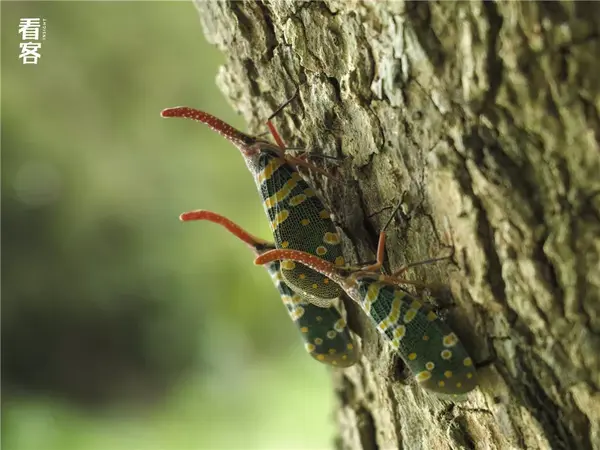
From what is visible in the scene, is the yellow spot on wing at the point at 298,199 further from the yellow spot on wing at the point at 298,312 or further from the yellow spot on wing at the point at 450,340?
the yellow spot on wing at the point at 450,340

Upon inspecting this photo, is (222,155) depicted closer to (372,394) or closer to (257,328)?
(257,328)

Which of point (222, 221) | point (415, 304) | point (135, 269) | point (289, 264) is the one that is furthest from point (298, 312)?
point (135, 269)

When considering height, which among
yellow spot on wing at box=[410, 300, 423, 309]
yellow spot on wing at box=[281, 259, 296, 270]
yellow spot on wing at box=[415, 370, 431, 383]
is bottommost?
yellow spot on wing at box=[415, 370, 431, 383]

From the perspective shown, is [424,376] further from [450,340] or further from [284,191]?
[284,191]

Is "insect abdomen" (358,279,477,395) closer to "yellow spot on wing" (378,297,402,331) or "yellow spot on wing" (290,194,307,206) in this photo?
"yellow spot on wing" (378,297,402,331)

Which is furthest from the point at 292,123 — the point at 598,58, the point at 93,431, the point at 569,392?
the point at 93,431

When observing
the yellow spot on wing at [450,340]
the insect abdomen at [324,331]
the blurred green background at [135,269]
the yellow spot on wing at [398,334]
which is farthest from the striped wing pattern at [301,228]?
the blurred green background at [135,269]

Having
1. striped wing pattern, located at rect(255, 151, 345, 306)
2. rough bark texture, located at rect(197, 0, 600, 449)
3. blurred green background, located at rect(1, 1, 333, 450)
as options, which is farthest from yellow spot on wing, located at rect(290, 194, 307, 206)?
blurred green background, located at rect(1, 1, 333, 450)

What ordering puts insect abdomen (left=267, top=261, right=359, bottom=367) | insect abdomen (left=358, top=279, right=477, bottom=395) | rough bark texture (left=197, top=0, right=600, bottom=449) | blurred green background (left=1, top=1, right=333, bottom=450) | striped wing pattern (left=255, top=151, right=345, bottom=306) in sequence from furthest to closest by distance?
blurred green background (left=1, top=1, right=333, bottom=450) → insect abdomen (left=267, top=261, right=359, bottom=367) → striped wing pattern (left=255, top=151, right=345, bottom=306) → insect abdomen (left=358, top=279, right=477, bottom=395) → rough bark texture (left=197, top=0, right=600, bottom=449)
